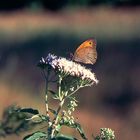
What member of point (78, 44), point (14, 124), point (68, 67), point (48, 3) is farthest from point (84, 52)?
point (48, 3)

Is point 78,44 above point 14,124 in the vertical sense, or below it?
above

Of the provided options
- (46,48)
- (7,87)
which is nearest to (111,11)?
(46,48)

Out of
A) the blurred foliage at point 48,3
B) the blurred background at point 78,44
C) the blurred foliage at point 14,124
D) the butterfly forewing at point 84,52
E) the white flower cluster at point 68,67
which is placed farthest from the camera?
the blurred foliage at point 48,3

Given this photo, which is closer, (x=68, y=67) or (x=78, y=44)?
(x=68, y=67)

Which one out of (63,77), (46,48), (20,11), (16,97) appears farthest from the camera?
(20,11)

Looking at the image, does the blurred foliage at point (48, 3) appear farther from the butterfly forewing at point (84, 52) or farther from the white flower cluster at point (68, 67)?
the white flower cluster at point (68, 67)

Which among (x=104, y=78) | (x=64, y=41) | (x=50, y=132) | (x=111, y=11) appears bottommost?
(x=50, y=132)

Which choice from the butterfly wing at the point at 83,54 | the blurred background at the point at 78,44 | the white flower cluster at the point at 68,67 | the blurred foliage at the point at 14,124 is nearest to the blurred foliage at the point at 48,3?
the blurred background at the point at 78,44

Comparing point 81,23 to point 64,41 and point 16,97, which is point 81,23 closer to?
point 64,41

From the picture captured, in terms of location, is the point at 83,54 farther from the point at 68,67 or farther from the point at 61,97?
the point at 61,97
